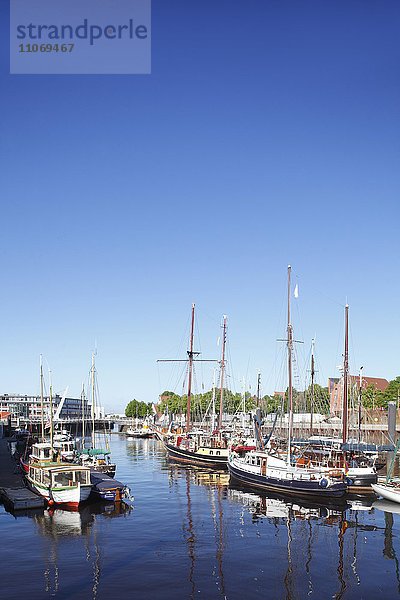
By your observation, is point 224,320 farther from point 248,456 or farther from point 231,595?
point 231,595

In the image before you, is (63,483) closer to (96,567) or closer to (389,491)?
(96,567)

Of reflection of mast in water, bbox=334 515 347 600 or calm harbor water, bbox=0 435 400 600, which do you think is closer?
reflection of mast in water, bbox=334 515 347 600

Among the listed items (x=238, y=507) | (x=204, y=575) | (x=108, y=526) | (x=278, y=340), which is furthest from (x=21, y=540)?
(x=278, y=340)

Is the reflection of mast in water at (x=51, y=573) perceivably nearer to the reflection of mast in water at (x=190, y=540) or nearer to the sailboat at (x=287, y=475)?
the reflection of mast in water at (x=190, y=540)

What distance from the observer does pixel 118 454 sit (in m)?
123

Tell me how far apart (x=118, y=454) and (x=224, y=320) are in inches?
1509

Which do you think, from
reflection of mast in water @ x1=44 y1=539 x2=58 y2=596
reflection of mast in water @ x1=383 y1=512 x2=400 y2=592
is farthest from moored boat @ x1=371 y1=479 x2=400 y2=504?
reflection of mast in water @ x1=44 y1=539 x2=58 y2=596

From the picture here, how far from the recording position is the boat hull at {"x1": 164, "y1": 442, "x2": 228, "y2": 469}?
89.8 m

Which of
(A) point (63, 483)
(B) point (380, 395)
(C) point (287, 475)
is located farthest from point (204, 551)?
(B) point (380, 395)

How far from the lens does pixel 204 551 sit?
4025 centimetres

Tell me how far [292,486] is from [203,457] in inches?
1260

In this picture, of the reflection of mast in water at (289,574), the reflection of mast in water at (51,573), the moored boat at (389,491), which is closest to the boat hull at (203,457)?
the moored boat at (389,491)

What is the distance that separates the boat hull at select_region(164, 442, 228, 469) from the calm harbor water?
27947mm

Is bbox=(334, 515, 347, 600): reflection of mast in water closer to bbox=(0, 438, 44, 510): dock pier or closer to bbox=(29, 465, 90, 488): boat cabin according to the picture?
bbox=(29, 465, 90, 488): boat cabin
